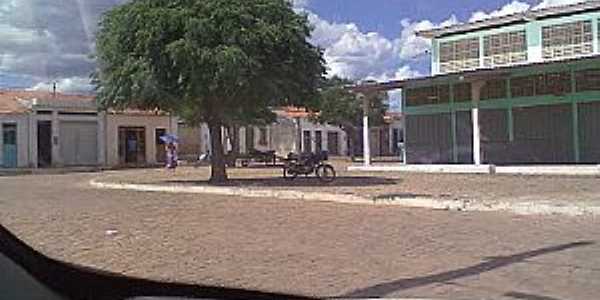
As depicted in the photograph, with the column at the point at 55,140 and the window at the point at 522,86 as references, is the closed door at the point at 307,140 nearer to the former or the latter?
the column at the point at 55,140

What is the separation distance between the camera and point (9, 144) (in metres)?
41.0

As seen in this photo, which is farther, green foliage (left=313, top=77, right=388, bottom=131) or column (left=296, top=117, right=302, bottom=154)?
column (left=296, top=117, right=302, bottom=154)

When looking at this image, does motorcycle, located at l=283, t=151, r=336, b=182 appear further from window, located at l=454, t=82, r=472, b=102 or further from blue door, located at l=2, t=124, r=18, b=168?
blue door, located at l=2, t=124, r=18, b=168

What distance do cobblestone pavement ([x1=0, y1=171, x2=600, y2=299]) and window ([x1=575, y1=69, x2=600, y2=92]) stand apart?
15.3 m

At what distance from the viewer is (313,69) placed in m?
23.2

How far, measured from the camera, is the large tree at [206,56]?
825 inches

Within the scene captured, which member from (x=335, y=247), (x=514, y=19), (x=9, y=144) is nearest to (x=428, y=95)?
(x=514, y=19)

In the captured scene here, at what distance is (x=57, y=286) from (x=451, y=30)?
123ft

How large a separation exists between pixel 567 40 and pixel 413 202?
2114 centimetres

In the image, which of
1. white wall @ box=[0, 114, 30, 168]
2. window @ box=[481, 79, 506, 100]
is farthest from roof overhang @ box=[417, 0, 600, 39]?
white wall @ box=[0, 114, 30, 168]

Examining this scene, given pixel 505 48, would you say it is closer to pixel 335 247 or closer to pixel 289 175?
pixel 289 175

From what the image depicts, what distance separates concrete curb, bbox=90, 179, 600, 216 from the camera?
46.6 ft

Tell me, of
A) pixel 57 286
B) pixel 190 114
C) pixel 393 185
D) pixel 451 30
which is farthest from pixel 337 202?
pixel 451 30

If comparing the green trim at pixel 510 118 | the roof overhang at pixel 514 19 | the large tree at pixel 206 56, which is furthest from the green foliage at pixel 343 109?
the large tree at pixel 206 56
